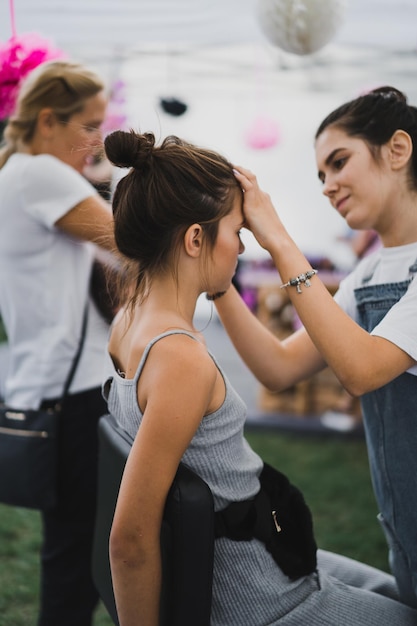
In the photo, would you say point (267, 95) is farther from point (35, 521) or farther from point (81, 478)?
point (81, 478)

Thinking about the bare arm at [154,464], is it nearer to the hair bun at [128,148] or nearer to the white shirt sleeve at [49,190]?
the hair bun at [128,148]

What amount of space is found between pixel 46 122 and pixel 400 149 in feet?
2.95

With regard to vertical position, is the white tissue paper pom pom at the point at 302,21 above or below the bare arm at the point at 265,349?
above

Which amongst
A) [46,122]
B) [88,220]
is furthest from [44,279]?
[46,122]

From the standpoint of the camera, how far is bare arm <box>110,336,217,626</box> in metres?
1.06

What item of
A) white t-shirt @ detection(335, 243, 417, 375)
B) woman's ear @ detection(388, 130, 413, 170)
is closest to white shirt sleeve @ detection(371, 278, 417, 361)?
white t-shirt @ detection(335, 243, 417, 375)

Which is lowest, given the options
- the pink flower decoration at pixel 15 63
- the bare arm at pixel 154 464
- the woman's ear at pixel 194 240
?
the bare arm at pixel 154 464

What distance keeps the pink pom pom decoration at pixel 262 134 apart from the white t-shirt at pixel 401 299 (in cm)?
447

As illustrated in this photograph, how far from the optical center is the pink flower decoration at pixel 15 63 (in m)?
1.90

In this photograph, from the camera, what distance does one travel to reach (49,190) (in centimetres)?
163

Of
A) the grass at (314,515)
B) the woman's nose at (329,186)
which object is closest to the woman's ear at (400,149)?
the woman's nose at (329,186)

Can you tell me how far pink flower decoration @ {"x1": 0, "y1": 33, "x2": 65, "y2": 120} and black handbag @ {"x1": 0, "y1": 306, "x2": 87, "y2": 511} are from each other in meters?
0.70

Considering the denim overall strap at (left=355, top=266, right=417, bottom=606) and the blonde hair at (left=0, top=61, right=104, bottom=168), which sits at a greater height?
the blonde hair at (left=0, top=61, right=104, bottom=168)

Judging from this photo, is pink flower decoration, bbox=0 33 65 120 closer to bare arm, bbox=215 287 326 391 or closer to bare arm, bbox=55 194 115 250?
bare arm, bbox=55 194 115 250
